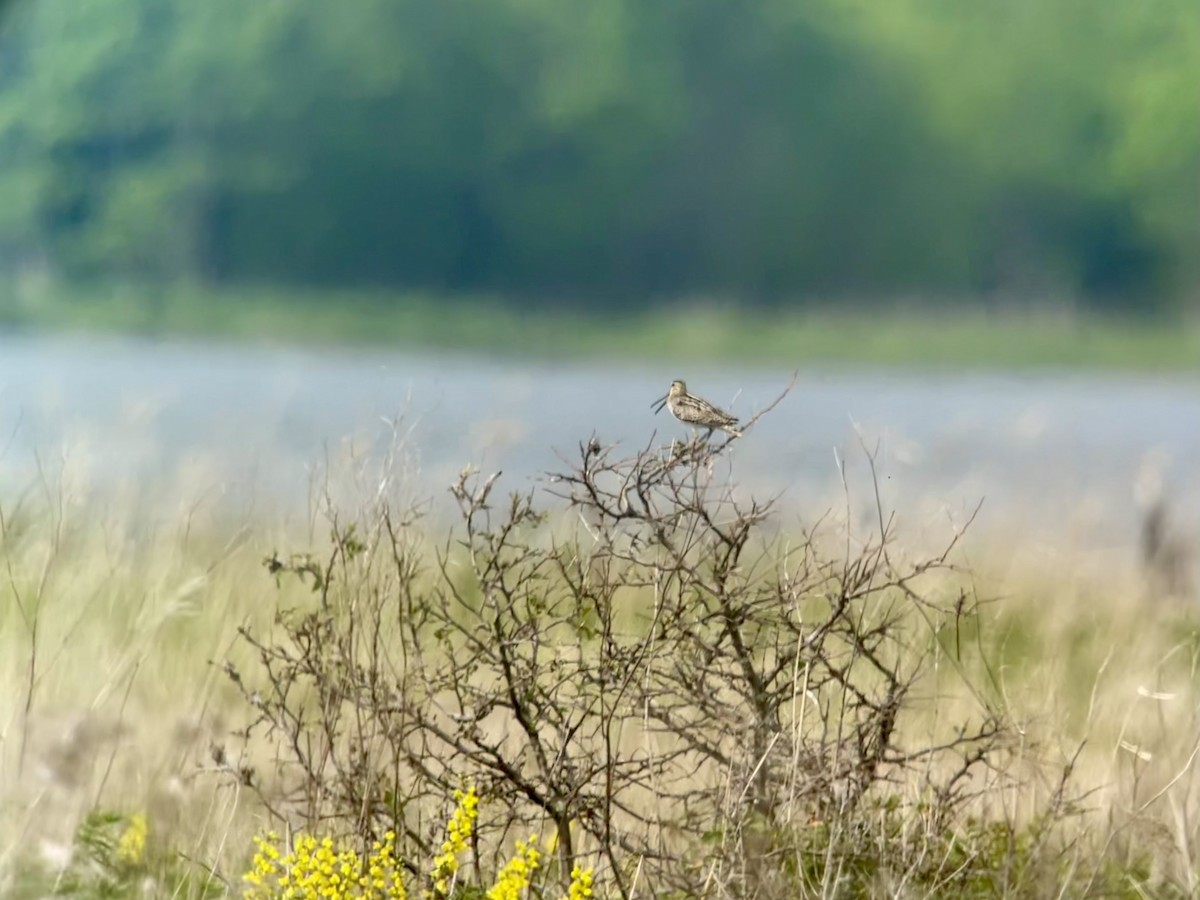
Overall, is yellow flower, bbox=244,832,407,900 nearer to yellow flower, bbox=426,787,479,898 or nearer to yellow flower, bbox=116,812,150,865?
yellow flower, bbox=426,787,479,898

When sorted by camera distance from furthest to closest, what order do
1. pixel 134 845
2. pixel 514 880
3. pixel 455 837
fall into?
pixel 134 845 → pixel 455 837 → pixel 514 880

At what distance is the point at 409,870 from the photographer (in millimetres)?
3305

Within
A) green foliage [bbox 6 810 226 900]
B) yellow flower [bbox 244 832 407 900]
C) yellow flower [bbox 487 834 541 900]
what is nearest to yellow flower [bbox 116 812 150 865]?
green foliage [bbox 6 810 226 900]

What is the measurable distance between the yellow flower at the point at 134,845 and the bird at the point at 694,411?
5.36 feet

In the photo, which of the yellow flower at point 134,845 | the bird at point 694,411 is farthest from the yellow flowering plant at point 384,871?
the bird at point 694,411

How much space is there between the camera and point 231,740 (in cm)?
488

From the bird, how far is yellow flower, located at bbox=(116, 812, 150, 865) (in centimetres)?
163

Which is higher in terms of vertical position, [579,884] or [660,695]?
[660,695]

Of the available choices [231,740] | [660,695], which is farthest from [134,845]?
[660,695]

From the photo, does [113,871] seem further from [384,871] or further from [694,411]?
[694,411]

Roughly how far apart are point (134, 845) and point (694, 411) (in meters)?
1.75

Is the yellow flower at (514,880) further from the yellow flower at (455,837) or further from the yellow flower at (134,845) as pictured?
the yellow flower at (134,845)

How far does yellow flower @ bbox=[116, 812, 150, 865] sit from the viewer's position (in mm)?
3807

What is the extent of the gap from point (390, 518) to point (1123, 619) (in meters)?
4.74
